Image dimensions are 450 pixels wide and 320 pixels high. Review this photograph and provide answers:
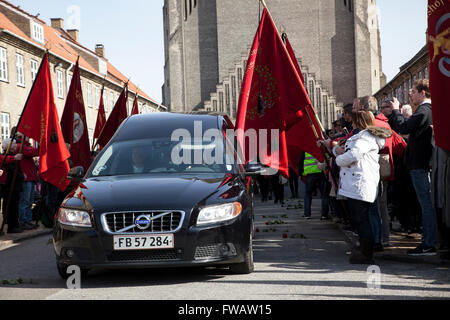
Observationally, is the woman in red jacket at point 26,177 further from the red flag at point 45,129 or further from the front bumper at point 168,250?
the front bumper at point 168,250

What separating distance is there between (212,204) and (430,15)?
299cm

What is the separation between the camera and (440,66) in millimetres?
6332

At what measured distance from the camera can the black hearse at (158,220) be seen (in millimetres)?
5949

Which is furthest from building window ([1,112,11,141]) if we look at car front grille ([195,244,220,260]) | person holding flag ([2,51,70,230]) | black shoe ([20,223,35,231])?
car front grille ([195,244,220,260])

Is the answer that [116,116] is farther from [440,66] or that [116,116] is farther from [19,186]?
[440,66]

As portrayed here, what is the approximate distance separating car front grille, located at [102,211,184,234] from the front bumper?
80 mm

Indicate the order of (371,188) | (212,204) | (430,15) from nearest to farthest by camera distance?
1. (212,204)
2. (430,15)
3. (371,188)

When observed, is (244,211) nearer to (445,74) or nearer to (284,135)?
(445,74)

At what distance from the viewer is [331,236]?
10.2 m

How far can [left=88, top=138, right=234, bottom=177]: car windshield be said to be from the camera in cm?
711

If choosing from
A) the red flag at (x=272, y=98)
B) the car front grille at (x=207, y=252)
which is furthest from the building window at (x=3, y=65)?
the car front grille at (x=207, y=252)

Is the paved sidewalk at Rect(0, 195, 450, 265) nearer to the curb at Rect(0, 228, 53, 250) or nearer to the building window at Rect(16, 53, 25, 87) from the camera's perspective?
the curb at Rect(0, 228, 53, 250)

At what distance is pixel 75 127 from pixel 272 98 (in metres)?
6.34
